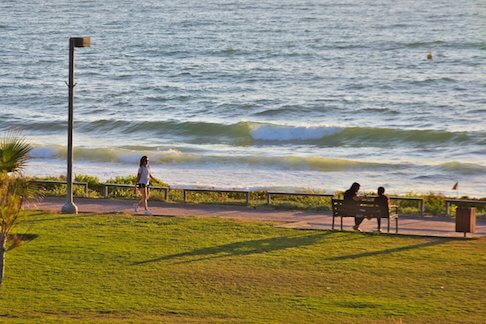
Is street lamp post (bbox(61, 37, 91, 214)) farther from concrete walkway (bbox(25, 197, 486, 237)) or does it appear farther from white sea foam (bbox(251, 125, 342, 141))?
white sea foam (bbox(251, 125, 342, 141))

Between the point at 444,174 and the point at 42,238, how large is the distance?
22.3 metres

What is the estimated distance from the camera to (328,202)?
2714 centimetres

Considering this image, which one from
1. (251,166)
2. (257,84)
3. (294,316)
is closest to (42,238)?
(294,316)

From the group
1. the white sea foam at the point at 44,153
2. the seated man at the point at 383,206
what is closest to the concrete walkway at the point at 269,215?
the seated man at the point at 383,206

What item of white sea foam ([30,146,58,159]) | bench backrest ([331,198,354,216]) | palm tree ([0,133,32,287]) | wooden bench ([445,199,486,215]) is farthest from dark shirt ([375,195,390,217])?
white sea foam ([30,146,58,159])

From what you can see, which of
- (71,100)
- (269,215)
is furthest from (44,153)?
(269,215)

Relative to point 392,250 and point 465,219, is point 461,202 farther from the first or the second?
point 392,250

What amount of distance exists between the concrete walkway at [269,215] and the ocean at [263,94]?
10.5m

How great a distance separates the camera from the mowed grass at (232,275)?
16109mm

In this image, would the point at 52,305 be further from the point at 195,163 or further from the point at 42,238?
the point at 195,163

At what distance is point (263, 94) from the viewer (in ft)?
207

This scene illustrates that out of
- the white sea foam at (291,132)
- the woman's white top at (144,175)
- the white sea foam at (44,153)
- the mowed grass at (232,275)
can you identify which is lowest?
the mowed grass at (232,275)

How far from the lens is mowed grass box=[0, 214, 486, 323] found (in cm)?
1611

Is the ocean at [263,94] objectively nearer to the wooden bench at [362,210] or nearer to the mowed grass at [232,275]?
the wooden bench at [362,210]
